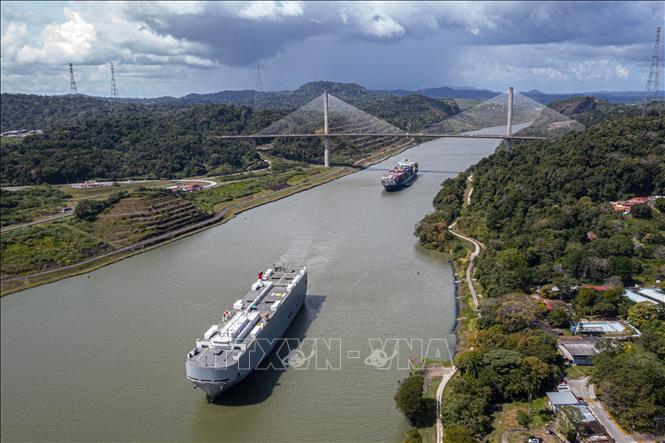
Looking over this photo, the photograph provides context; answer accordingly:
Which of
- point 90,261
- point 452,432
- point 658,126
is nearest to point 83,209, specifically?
point 90,261

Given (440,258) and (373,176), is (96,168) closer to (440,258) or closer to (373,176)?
(373,176)

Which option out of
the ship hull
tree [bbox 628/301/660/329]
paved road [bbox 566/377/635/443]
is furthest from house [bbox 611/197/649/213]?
the ship hull

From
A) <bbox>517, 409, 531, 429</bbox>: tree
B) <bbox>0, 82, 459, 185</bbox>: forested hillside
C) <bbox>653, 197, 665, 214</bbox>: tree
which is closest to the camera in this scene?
<bbox>517, 409, 531, 429</bbox>: tree

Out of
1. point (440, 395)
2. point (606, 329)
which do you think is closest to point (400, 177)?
point (606, 329)

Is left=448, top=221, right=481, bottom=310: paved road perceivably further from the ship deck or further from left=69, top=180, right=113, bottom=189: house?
left=69, top=180, right=113, bottom=189: house

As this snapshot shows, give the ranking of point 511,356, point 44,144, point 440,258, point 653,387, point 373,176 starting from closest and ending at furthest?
point 653,387, point 511,356, point 440,258, point 44,144, point 373,176

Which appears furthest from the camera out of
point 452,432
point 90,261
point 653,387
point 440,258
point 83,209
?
point 440,258
